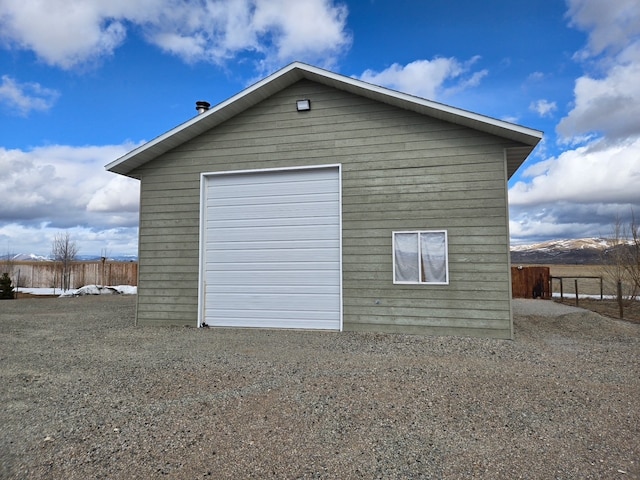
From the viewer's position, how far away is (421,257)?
25.0 ft

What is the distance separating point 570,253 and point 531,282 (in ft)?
453

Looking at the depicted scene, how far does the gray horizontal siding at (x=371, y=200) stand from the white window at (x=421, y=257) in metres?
0.13

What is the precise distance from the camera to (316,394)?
4.09 meters

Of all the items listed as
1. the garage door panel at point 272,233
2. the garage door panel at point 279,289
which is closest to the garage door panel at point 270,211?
the garage door panel at point 272,233

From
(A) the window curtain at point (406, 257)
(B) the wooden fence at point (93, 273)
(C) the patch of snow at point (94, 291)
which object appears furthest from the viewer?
(B) the wooden fence at point (93, 273)

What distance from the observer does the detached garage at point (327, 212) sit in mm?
7379

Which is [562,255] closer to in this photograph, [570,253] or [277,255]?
[570,253]

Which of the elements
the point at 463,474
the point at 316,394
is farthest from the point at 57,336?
the point at 463,474

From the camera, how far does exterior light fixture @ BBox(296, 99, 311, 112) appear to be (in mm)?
8313

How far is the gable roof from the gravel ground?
3836mm

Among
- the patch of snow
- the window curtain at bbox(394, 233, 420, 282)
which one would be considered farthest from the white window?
the patch of snow

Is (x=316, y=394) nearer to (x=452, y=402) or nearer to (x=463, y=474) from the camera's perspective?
(x=452, y=402)

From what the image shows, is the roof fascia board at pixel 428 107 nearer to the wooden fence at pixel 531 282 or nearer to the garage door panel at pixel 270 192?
the garage door panel at pixel 270 192

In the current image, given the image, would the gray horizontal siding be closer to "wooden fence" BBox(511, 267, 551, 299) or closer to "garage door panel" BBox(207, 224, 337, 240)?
"garage door panel" BBox(207, 224, 337, 240)
